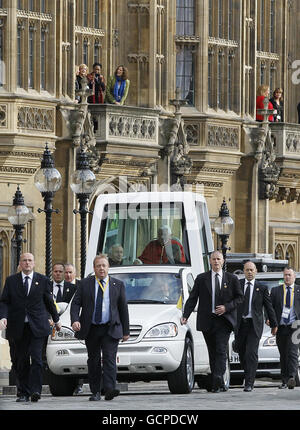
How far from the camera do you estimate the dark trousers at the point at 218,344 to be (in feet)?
85.9

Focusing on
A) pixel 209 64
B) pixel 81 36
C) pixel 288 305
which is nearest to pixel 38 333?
pixel 288 305

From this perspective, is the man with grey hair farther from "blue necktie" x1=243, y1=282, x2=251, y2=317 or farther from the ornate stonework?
the ornate stonework

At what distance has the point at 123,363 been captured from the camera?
85.1ft

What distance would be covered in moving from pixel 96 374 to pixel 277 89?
26973 mm

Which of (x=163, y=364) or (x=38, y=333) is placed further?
(x=163, y=364)

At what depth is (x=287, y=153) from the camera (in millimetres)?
51094

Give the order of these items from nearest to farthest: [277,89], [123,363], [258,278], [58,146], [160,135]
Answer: [123,363] < [258,278] < [58,146] < [160,135] < [277,89]

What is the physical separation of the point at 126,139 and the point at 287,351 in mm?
16084

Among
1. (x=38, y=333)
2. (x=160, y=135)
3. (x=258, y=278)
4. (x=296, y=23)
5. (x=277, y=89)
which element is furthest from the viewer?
(x=296, y=23)

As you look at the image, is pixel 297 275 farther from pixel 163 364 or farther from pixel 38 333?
pixel 38 333

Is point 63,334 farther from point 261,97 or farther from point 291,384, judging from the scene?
point 261,97

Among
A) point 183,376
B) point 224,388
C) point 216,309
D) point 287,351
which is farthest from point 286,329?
point 183,376

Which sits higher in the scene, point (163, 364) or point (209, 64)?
point (209, 64)

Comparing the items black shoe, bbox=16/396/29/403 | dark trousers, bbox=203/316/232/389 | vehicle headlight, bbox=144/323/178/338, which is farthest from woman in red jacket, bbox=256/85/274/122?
black shoe, bbox=16/396/29/403
